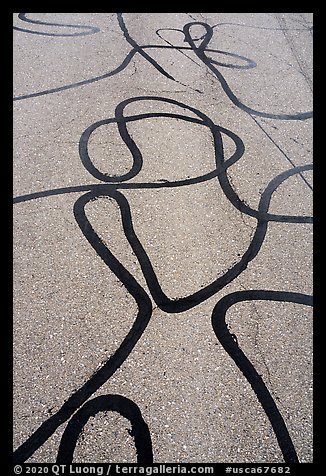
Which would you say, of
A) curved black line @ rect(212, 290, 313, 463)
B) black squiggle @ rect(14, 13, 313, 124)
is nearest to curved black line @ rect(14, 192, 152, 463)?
curved black line @ rect(212, 290, 313, 463)

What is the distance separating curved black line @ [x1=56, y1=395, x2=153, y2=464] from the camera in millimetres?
2227

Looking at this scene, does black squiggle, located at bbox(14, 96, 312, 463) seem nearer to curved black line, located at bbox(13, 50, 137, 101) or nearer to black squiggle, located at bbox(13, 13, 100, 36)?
curved black line, located at bbox(13, 50, 137, 101)

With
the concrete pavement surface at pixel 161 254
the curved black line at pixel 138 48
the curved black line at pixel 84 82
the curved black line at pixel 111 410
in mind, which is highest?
the curved black line at pixel 138 48

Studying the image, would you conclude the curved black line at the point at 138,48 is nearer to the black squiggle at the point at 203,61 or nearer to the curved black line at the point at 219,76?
the black squiggle at the point at 203,61

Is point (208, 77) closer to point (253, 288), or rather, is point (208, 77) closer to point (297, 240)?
point (297, 240)

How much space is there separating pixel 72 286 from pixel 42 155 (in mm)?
1458

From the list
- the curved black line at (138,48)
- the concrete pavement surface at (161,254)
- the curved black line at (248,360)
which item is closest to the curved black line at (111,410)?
the concrete pavement surface at (161,254)

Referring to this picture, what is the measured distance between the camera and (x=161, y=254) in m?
3.14

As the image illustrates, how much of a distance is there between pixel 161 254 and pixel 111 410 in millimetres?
1111

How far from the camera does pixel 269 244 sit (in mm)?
3264

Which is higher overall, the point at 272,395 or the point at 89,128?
the point at 89,128

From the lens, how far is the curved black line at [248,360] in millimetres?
2311

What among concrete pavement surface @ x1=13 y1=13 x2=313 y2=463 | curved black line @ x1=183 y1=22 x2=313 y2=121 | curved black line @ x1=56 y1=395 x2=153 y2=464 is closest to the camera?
curved black line @ x1=56 y1=395 x2=153 y2=464
